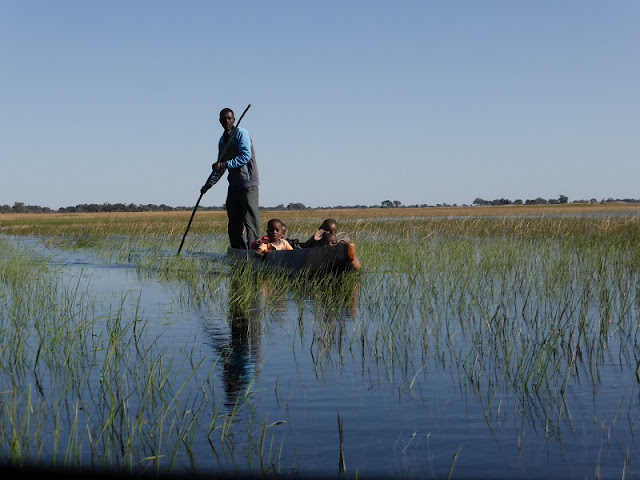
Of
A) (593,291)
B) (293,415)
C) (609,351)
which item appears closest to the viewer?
(293,415)

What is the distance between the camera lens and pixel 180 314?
9227 millimetres

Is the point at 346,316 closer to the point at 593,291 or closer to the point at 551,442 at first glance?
the point at 593,291

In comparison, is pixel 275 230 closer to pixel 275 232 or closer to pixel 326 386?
pixel 275 232

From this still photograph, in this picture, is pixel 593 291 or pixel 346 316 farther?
pixel 593 291

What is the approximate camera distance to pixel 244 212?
547 inches

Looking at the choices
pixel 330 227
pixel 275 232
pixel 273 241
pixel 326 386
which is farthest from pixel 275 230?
pixel 326 386

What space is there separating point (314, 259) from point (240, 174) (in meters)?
2.69

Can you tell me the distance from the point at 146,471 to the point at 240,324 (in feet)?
15.0

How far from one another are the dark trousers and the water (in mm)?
5370

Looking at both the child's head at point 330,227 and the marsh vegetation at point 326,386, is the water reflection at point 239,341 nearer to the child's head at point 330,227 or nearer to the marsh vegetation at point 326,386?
the marsh vegetation at point 326,386

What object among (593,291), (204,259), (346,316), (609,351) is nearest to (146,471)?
(609,351)

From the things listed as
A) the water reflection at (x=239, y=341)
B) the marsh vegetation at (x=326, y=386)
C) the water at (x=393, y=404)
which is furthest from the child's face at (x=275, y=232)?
the water at (x=393, y=404)

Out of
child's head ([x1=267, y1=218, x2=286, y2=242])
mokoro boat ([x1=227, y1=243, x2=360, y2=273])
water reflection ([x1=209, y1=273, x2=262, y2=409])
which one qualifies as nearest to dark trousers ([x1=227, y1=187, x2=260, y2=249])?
child's head ([x1=267, y1=218, x2=286, y2=242])

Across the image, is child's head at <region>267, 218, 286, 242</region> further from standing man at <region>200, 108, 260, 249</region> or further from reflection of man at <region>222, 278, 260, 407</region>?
reflection of man at <region>222, 278, 260, 407</region>
